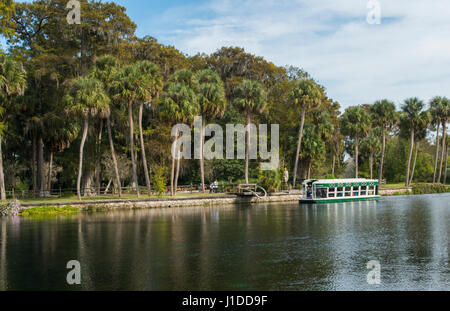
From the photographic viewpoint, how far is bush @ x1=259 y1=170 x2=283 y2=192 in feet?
184

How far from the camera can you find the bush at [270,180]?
56094 mm

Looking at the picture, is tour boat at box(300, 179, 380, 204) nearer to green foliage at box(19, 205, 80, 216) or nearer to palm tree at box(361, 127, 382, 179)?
palm tree at box(361, 127, 382, 179)

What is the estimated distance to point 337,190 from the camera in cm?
5350

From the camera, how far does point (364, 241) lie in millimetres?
24094

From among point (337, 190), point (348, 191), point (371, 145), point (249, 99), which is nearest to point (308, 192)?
point (337, 190)

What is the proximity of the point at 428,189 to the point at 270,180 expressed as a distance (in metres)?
31.6

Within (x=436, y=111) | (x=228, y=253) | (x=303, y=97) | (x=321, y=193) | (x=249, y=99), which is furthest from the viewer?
(x=436, y=111)

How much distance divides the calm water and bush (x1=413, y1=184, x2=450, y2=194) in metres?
38.6

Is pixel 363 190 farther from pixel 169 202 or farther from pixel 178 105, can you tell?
pixel 178 105

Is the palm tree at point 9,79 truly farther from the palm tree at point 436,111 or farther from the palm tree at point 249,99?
the palm tree at point 436,111

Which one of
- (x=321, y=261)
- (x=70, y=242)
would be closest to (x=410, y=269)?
(x=321, y=261)

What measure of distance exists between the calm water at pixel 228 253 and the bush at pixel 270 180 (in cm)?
2114

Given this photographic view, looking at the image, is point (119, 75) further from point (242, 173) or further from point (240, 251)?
point (240, 251)

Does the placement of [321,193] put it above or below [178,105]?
below
